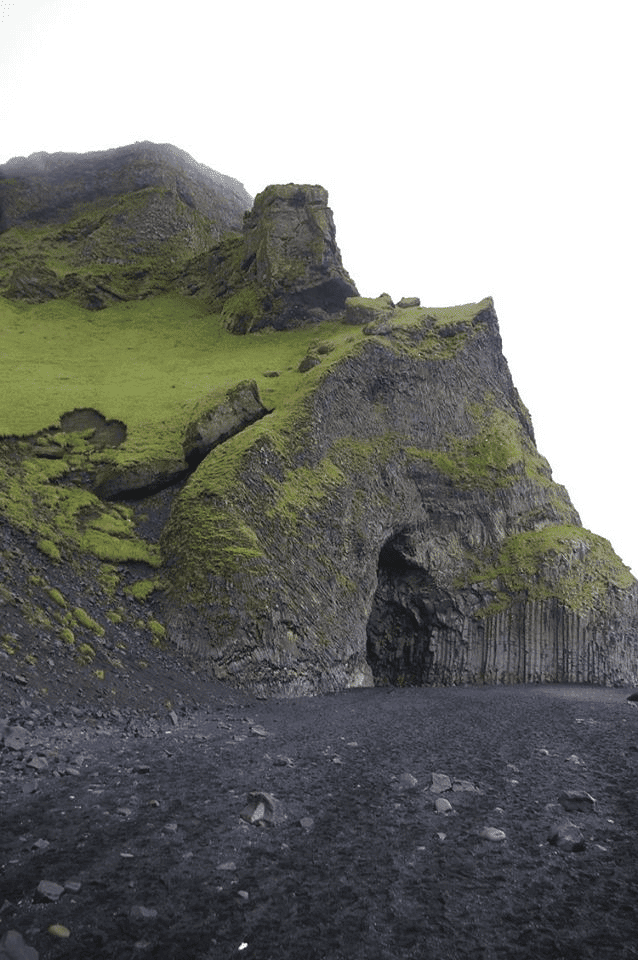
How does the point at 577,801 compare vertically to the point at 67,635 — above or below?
below

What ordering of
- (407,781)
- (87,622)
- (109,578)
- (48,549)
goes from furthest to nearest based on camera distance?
(109,578)
(48,549)
(87,622)
(407,781)

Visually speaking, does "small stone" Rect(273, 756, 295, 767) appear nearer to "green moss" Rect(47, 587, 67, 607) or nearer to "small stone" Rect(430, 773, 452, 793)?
"small stone" Rect(430, 773, 452, 793)

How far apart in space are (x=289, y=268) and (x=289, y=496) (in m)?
42.6

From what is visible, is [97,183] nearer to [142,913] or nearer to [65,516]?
[65,516]

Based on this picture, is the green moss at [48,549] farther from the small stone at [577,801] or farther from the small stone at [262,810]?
the small stone at [577,801]

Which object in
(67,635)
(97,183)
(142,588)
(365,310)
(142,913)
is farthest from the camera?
(97,183)

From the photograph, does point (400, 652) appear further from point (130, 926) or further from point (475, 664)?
point (130, 926)

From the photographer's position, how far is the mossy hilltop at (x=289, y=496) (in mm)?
27438

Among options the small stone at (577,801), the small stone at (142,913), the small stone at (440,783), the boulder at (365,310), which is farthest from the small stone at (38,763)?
the boulder at (365,310)

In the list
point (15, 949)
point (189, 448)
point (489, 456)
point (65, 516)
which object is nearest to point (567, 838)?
point (15, 949)

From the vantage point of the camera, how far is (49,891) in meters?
6.94

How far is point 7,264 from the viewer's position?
255ft

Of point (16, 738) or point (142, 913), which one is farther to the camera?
point (16, 738)

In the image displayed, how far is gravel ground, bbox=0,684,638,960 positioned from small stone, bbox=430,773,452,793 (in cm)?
6
